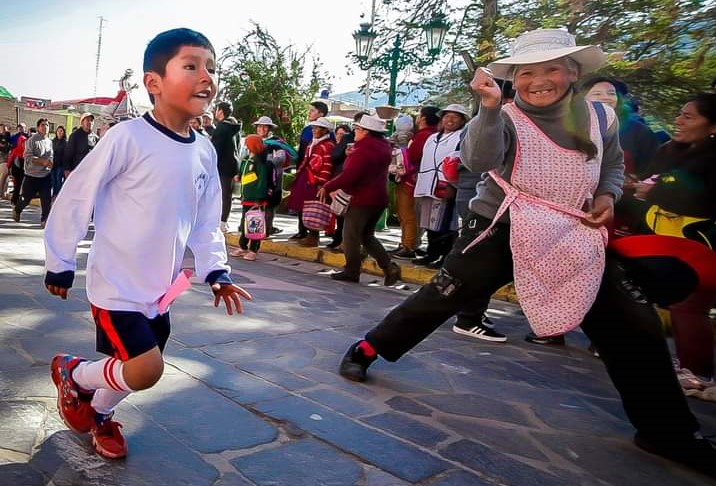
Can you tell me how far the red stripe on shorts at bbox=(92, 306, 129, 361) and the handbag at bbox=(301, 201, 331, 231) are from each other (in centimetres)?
556

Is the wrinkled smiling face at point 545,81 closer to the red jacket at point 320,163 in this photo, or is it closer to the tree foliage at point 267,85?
the red jacket at point 320,163

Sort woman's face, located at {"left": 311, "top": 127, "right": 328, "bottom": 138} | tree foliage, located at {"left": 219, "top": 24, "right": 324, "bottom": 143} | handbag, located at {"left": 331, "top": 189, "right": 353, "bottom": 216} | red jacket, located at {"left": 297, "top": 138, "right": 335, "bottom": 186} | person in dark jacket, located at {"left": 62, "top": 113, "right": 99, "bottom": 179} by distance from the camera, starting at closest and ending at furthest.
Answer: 1. handbag, located at {"left": 331, "top": 189, "right": 353, "bottom": 216}
2. red jacket, located at {"left": 297, "top": 138, "right": 335, "bottom": 186}
3. woman's face, located at {"left": 311, "top": 127, "right": 328, "bottom": 138}
4. person in dark jacket, located at {"left": 62, "top": 113, "right": 99, "bottom": 179}
5. tree foliage, located at {"left": 219, "top": 24, "right": 324, "bottom": 143}

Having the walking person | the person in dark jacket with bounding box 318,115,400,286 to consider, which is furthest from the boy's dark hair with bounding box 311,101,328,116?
the walking person

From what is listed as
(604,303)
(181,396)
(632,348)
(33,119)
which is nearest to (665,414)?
(632,348)

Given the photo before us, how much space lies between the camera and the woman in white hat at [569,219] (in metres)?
2.74

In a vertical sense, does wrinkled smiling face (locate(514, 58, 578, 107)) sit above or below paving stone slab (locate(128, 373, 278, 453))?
above

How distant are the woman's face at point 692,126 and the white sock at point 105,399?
11.7ft

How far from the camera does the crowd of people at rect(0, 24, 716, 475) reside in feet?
7.36

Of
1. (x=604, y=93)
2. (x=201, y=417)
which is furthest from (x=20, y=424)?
(x=604, y=93)

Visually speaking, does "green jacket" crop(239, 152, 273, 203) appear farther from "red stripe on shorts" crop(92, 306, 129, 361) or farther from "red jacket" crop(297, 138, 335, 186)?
"red stripe on shorts" crop(92, 306, 129, 361)

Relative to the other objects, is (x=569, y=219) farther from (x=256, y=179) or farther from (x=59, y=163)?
(x=59, y=163)

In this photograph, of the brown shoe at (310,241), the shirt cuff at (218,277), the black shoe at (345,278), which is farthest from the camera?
the brown shoe at (310,241)

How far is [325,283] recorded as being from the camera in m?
6.87

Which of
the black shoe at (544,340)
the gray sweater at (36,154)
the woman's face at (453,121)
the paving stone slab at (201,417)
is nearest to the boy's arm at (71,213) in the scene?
the paving stone slab at (201,417)
